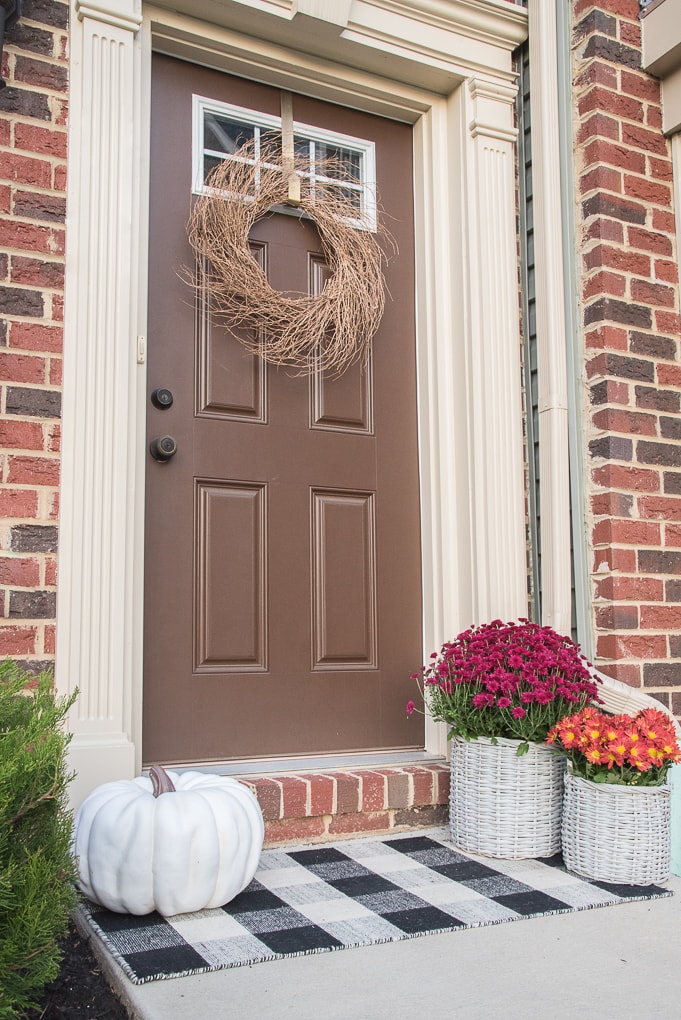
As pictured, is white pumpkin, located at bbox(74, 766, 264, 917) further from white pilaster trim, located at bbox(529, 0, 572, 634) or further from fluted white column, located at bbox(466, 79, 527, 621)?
white pilaster trim, located at bbox(529, 0, 572, 634)

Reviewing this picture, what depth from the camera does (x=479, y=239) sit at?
313 centimetres

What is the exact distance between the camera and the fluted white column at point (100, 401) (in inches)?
94.3

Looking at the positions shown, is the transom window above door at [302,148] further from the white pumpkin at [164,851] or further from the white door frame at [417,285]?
the white pumpkin at [164,851]

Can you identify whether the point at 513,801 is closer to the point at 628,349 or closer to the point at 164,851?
the point at 164,851

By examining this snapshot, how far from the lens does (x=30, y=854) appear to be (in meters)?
1.42

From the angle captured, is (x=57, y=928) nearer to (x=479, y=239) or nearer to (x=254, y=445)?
(x=254, y=445)

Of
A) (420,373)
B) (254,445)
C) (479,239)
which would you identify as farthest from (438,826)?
(479,239)

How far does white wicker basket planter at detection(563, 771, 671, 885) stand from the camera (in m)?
2.31

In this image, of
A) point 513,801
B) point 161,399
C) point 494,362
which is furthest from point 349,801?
point 494,362

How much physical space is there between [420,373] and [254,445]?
70cm

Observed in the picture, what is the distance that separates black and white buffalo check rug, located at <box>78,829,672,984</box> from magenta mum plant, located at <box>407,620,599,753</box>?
344 millimetres

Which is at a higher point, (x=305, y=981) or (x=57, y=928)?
(x=57, y=928)

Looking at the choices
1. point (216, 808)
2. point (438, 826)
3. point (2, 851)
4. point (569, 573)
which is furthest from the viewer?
point (569, 573)

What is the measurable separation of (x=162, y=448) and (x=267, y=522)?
42 centimetres
